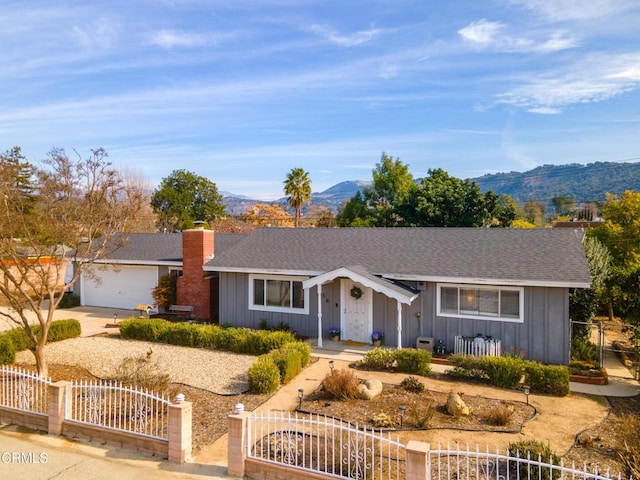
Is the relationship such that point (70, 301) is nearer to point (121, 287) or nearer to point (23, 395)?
point (121, 287)

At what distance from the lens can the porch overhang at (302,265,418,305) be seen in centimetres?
1608

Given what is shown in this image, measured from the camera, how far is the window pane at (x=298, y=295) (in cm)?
1908

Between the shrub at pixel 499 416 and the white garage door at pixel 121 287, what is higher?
the white garage door at pixel 121 287

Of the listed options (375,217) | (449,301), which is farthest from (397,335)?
(375,217)

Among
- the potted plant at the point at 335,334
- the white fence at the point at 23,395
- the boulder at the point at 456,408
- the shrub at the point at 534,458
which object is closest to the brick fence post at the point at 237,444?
the shrub at the point at 534,458

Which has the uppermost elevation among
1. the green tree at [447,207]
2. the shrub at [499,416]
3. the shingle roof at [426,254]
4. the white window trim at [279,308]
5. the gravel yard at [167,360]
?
the green tree at [447,207]

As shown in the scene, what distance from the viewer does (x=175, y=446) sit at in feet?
26.7

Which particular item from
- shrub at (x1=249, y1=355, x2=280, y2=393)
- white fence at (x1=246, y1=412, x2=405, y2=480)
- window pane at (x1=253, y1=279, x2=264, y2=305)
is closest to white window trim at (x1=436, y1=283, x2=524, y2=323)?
shrub at (x1=249, y1=355, x2=280, y2=393)

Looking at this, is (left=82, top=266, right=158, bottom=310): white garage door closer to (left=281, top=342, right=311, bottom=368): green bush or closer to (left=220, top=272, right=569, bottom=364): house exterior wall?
(left=220, top=272, right=569, bottom=364): house exterior wall

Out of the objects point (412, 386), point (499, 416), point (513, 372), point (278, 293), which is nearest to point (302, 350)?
point (412, 386)

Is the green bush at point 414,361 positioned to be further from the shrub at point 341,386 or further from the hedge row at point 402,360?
the shrub at point 341,386

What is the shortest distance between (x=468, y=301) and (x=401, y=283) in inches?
100

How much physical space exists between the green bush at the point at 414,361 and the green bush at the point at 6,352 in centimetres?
1244

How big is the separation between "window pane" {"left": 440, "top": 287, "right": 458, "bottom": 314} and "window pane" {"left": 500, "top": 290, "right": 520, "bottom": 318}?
158 cm
